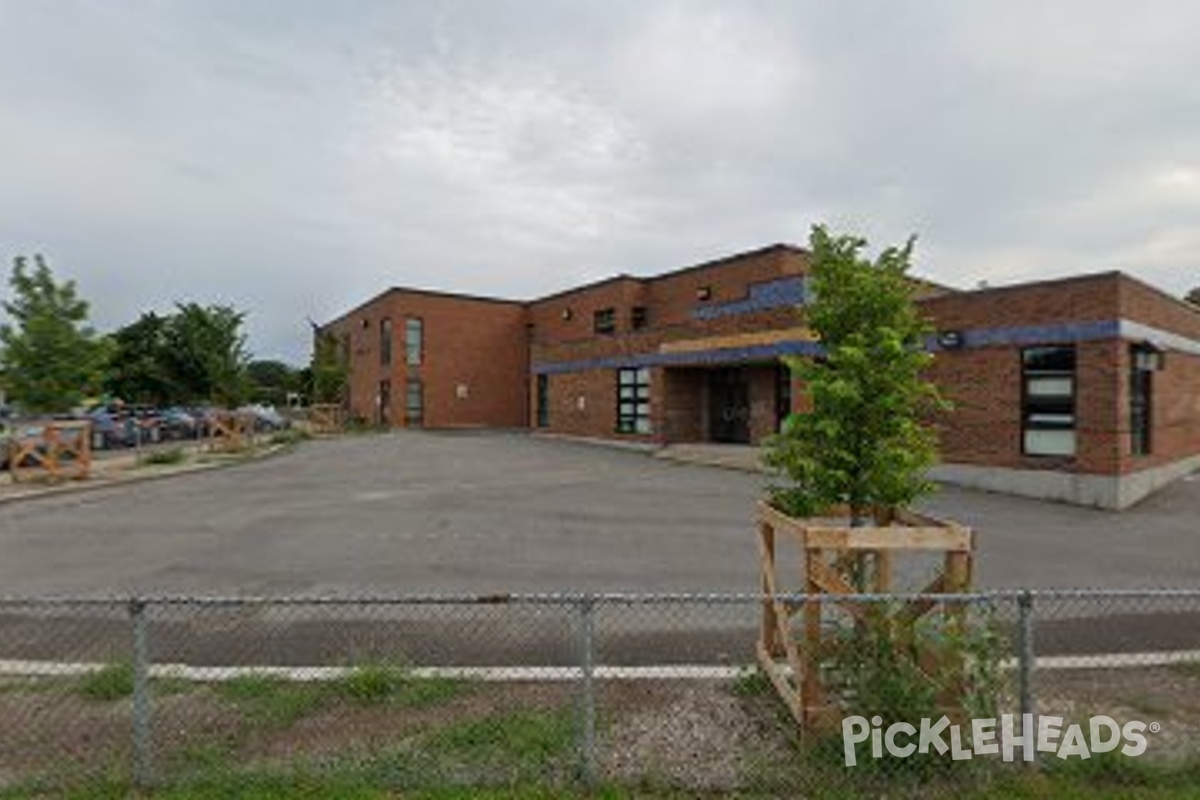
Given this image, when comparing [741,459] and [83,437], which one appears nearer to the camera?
[83,437]

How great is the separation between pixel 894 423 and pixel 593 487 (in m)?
13.9

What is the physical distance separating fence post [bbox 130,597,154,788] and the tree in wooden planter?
355cm

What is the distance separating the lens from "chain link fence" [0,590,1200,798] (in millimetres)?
4438

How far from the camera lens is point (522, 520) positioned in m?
13.9

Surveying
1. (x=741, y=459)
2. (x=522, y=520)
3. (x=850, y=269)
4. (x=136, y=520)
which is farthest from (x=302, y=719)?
(x=741, y=459)

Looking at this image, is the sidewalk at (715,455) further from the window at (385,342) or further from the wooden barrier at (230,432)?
the window at (385,342)

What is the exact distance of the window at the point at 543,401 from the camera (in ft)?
125

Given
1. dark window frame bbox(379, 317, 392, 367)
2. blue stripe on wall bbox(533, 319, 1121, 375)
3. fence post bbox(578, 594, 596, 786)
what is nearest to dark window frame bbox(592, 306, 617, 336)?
blue stripe on wall bbox(533, 319, 1121, 375)

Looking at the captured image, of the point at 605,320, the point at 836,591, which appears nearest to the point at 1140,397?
the point at 836,591

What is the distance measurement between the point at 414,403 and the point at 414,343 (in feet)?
11.7

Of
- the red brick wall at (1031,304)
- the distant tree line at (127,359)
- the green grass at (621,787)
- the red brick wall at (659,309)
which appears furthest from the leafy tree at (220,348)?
the green grass at (621,787)

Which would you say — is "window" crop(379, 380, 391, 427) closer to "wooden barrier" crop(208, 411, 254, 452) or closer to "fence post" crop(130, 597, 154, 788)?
"wooden barrier" crop(208, 411, 254, 452)

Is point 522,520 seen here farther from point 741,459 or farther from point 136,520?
point 741,459

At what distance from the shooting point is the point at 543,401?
39.0 m
